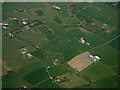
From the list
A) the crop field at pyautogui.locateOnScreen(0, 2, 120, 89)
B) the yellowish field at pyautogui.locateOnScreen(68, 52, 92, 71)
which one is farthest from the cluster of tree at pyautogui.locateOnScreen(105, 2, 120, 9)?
Answer: the yellowish field at pyautogui.locateOnScreen(68, 52, 92, 71)

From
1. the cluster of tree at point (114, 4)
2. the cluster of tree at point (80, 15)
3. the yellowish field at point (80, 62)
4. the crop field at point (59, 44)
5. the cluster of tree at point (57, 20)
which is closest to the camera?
the crop field at point (59, 44)

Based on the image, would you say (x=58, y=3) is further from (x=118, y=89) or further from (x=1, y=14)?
(x=118, y=89)

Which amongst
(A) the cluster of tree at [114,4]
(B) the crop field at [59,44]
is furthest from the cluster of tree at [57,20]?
(A) the cluster of tree at [114,4]

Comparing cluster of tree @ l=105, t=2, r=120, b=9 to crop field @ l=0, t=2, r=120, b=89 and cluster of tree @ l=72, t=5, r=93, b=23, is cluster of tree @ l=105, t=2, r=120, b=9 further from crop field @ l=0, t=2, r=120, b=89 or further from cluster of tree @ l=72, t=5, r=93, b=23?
cluster of tree @ l=72, t=5, r=93, b=23

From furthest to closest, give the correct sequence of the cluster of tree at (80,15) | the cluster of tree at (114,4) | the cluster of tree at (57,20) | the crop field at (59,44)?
the cluster of tree at (114,4) < the cluster of tree at (80,15) < the cluster of tree at (57,20) < the crop field at (59,44)

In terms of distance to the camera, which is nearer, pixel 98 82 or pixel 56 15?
pixel 98 82

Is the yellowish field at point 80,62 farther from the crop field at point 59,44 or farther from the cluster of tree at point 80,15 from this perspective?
the cluster of tree at point 80,15

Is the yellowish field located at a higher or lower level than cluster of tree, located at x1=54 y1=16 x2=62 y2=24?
lower

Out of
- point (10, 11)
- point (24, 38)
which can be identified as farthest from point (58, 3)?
point (24, 38)
